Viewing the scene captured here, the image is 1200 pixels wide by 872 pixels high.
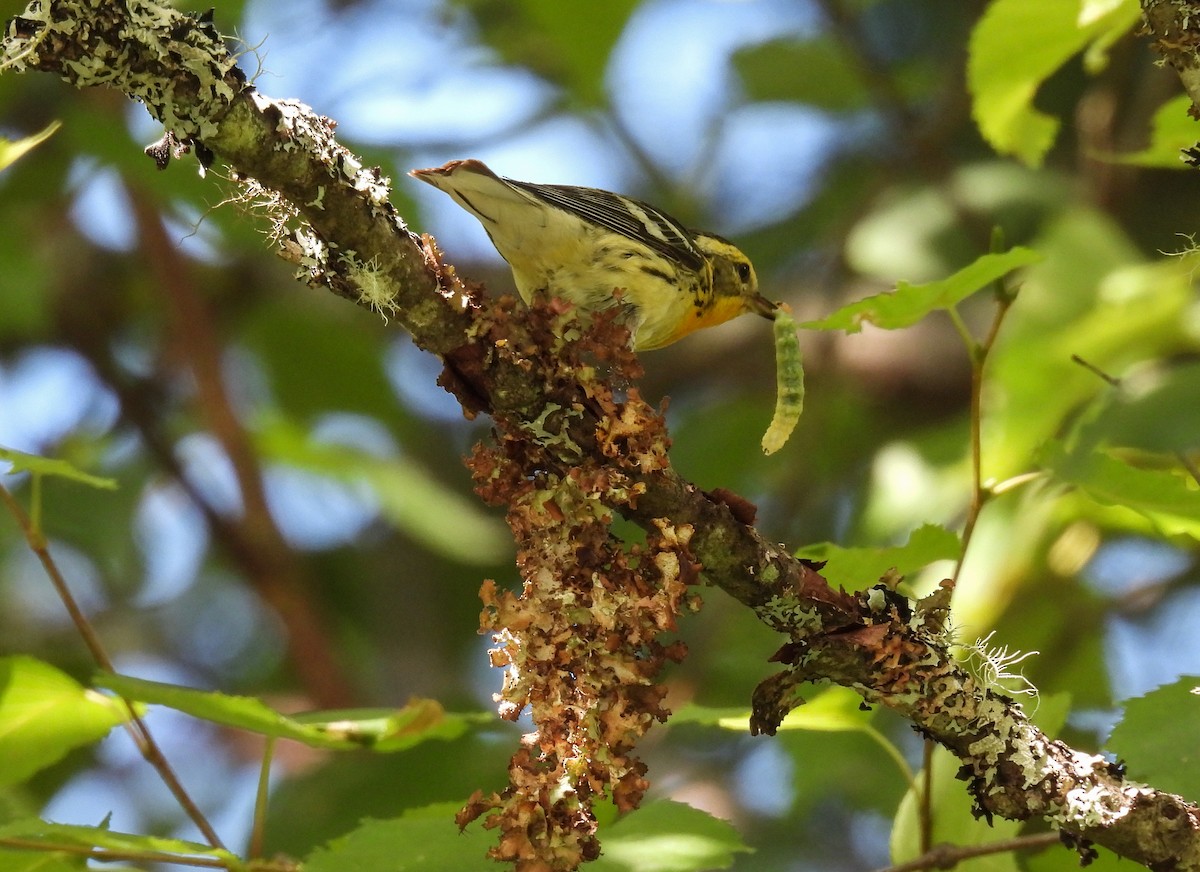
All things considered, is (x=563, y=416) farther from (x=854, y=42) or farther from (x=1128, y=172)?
(x=1128, y=172)

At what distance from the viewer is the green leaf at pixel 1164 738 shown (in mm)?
1746

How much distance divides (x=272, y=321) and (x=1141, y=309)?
163 inches

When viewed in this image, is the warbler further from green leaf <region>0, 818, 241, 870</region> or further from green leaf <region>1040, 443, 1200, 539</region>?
green leaf <region>0, 818, 241, 870</region>

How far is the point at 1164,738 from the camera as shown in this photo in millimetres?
1805

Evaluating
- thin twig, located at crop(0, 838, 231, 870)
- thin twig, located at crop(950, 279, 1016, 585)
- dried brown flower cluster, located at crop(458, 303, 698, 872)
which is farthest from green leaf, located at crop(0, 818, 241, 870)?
thin twig, located at crop(950, 279, 1016, 585)

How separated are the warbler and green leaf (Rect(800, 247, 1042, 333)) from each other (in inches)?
20.0

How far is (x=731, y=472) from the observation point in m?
5.76

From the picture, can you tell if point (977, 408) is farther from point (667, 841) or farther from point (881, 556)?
point (667, 841)

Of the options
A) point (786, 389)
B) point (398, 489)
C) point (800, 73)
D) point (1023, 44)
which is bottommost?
point (786, 389)

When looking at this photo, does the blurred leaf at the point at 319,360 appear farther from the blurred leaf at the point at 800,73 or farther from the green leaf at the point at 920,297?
the green leaf at the point at 920,297

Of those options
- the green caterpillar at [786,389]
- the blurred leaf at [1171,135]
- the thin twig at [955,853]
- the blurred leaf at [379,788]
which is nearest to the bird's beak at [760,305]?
the green caterpillar at [786,389]

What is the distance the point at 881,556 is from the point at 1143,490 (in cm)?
37

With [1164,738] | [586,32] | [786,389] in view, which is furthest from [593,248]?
[1164,738]

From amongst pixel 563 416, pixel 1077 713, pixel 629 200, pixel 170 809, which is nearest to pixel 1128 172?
pixel 1077 713
